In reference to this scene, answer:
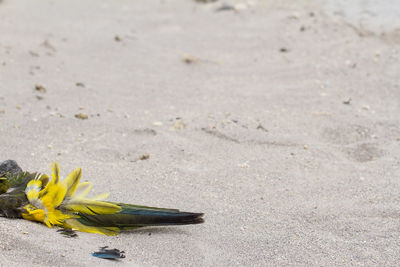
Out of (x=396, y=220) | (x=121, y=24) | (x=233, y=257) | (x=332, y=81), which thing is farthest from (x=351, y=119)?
(x=121, y=24)

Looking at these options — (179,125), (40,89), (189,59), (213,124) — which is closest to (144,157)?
(179,125)

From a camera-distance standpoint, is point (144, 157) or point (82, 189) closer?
point (82, 189)

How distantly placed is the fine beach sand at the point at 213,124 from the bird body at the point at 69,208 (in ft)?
0.15

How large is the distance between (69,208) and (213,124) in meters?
1.35

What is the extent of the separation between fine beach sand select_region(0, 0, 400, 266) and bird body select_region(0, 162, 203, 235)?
46mm

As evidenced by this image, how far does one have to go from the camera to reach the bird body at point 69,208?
2.00 metres

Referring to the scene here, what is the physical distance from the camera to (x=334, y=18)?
4.70 metres

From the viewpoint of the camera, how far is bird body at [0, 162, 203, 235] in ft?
6.55

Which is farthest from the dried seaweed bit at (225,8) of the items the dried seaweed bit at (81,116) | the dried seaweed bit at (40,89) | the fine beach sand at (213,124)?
the dried seaweed bit at (81,116)

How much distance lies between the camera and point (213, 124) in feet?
10.6

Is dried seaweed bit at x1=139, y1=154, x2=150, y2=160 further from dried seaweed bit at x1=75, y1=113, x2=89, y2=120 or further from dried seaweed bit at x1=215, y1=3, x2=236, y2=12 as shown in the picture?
dried seaweed bit at x1=215, y1=3, x2=236, y2=12

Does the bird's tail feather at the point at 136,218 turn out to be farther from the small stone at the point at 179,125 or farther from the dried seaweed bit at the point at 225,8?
the dried seaweed bit at the point at 225,8

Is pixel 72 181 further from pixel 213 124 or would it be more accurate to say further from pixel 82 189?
pixel 213 124

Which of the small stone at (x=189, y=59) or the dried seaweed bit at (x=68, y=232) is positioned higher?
the dried seaweed bit at (x=68, y=232)
